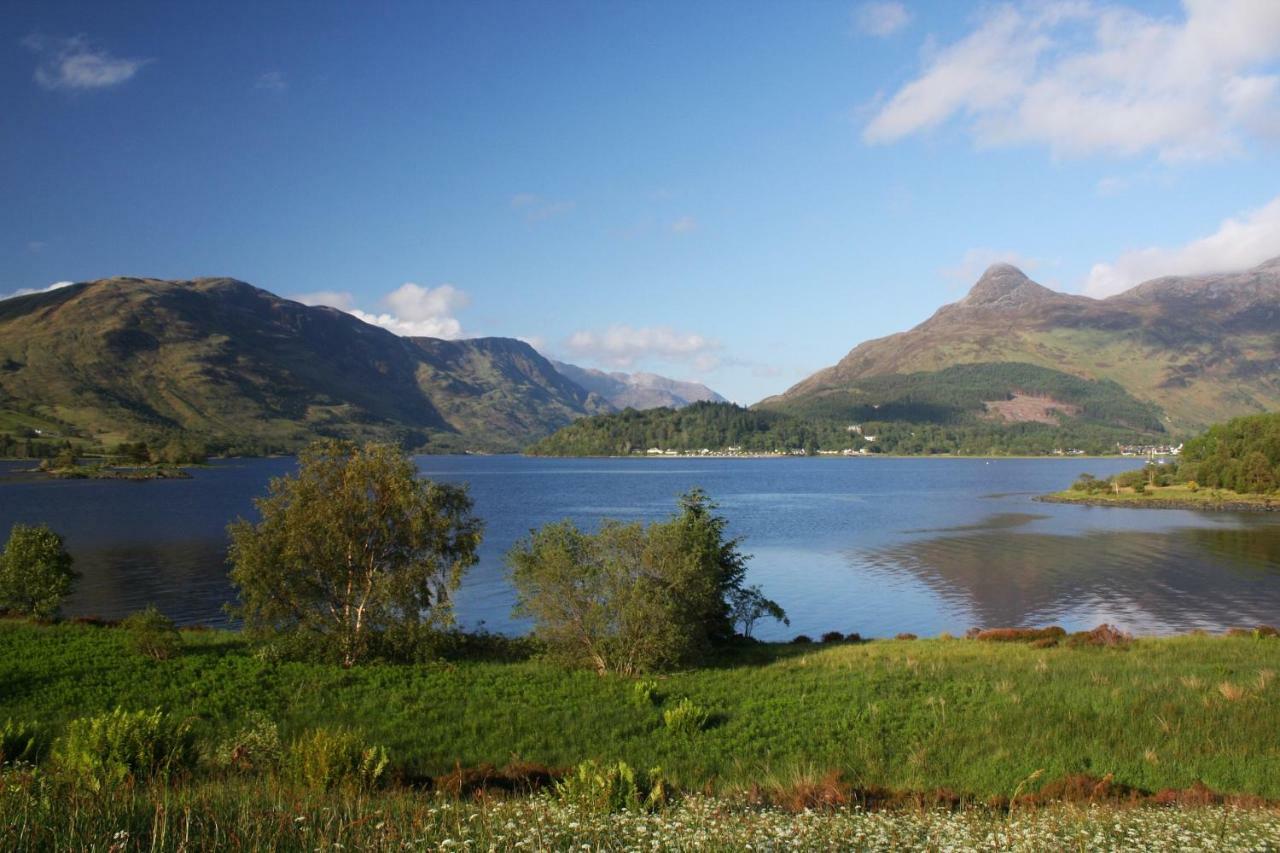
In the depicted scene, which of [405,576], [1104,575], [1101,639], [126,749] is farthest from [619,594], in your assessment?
[1104,575]

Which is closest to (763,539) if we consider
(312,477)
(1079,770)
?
(312,477)

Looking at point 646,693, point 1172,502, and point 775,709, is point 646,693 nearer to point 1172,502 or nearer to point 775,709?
point 775,709

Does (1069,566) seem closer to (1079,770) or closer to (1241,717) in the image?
(1241,717)

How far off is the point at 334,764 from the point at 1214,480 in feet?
567

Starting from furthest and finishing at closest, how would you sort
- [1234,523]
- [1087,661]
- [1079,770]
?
[1234,523] < [1087,661] < [1079,770]

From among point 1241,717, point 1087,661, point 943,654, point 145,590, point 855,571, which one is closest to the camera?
point 1241,717

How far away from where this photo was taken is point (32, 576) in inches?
1594

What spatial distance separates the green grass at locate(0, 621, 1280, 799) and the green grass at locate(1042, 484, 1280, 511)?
4797 inches

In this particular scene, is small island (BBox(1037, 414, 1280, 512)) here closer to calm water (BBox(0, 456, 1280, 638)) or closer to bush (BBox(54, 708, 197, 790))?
calm water (BBox(0, 456, 1280, 638))

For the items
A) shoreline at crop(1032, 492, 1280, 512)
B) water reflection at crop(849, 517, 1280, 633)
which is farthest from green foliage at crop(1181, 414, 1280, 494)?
water reflection at crop(849, 517, 1280, 633)

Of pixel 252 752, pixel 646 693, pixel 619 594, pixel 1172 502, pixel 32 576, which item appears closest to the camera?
pixel 252 752

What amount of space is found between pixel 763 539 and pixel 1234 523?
6708 cm

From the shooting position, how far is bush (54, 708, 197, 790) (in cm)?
1400

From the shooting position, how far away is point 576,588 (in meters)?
32.5
